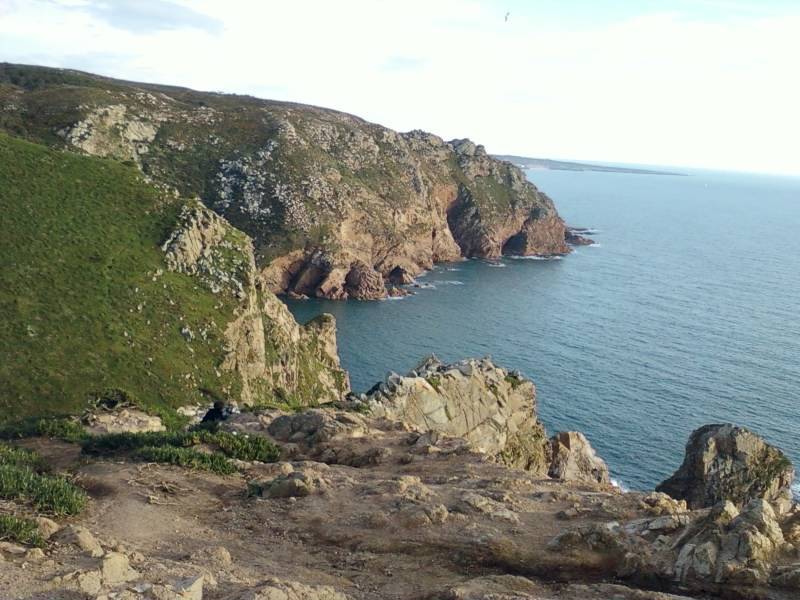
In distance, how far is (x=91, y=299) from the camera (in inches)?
1991

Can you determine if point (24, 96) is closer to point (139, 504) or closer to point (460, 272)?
point (460, 272)

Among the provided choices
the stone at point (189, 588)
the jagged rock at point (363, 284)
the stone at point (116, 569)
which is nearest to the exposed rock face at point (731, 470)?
the stone at point (189, 588)

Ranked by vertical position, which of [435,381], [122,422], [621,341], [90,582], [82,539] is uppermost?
[90,582]

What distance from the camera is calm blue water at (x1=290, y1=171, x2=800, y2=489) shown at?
75.9 meters

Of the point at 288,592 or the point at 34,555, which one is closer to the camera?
the point at 288,592

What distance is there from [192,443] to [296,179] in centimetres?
12026

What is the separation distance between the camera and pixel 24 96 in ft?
391

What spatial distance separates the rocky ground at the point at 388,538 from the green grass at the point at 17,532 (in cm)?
33

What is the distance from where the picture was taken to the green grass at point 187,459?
2222 cm

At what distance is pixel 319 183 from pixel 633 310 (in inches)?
2846

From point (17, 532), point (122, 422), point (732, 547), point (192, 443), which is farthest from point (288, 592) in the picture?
point (122, 422)

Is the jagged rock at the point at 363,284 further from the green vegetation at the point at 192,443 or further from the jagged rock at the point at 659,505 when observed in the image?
the jagged rock at the point at 659,505

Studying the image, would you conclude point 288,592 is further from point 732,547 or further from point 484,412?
point 484,412

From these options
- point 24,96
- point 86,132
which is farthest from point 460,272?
point 24,96
